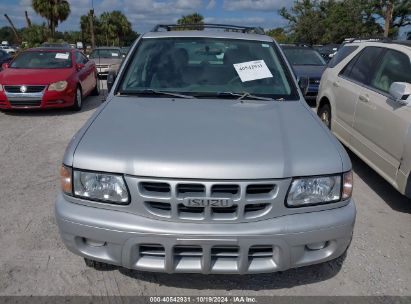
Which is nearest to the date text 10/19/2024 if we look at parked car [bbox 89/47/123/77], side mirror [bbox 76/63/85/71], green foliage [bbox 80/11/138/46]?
side mirror [bbox 76/63/85/71]

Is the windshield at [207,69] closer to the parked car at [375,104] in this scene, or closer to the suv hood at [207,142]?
the suv hood at [207,142]

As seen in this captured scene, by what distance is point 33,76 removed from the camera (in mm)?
8383

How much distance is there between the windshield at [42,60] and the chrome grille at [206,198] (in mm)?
7815

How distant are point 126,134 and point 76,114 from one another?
6642 mm

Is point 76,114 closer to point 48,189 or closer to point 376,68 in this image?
point 48,189

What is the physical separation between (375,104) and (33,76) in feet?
22.8

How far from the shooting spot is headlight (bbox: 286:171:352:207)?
2.35 metres

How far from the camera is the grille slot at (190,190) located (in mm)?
2244

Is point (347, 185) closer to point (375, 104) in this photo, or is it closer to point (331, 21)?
point (375, 104)

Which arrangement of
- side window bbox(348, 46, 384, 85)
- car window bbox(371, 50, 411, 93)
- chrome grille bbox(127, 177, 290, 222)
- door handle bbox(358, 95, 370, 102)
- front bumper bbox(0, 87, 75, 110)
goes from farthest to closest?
front bumper bbox(0, 87, 75, 110), side window bbox(348, 46, 384, 85), door handle bbox(358, 95, 370, 102), car window bbox(371, 50, 411, 93), chrome grille bbox(127, 177, 290, 222)

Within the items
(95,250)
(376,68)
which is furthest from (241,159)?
(376,68)

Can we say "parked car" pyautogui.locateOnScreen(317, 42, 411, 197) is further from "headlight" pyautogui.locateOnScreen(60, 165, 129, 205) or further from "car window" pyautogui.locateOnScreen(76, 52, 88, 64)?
"car window" pyautogui.locateOnScreen(76, 52, 88, 64)

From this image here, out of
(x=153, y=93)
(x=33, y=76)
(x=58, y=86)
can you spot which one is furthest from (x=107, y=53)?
(x=153, y=93)

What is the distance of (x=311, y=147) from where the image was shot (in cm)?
251
